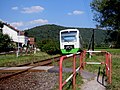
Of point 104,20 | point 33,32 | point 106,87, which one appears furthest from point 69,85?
point 33,32

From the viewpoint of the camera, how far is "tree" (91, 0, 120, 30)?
4706 centimetres

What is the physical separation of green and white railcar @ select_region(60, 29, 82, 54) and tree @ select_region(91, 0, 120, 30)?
52.0 feet

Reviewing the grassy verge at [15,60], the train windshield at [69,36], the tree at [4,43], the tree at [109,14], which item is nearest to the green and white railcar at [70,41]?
the train windshield at [69,36]

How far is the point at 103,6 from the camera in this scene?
48.2 metres

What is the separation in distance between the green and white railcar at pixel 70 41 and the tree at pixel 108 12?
15.8 metres

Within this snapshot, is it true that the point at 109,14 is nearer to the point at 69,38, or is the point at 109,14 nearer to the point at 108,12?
the point at 108,12

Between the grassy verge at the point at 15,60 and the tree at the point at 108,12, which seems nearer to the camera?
the grassy verge at the point at 15,60

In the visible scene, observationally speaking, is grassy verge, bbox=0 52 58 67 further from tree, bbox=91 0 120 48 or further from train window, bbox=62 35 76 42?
tree, bbox=91 0 120 48

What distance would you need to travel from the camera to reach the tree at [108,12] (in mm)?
47062

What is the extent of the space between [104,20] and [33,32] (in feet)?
337

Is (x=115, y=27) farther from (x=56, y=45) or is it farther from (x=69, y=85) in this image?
(x=69, y=85)

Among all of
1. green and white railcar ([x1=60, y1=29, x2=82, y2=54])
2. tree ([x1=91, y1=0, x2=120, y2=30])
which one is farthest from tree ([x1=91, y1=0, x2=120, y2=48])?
green and white railcar ([x1=60, y1=29, x2=82, y2=54])

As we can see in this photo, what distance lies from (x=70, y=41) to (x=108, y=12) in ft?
59.6

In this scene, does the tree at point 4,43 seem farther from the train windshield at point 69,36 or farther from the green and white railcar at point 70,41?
the train windshield at point 69,36
